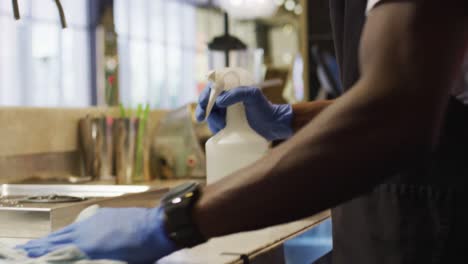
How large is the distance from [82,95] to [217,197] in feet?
17.0

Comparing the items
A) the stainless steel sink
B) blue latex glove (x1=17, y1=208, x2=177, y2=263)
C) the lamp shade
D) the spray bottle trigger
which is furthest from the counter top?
the lamp shade

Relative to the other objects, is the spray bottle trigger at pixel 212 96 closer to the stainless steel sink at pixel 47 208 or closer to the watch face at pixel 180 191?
the stainless steel sink at pixel 47 208

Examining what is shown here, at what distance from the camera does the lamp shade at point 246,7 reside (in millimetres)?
3684

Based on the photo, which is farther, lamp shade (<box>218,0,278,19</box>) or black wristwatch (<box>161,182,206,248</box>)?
lamp shade (<box>218,0,278,19</box>)

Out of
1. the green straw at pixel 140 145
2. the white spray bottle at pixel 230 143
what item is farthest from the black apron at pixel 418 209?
the green straw at pixel 140 145

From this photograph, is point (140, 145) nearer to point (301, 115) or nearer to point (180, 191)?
point (301, 115)

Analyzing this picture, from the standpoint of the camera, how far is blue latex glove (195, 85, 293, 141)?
5.17 ft

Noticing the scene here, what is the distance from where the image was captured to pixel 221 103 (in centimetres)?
162

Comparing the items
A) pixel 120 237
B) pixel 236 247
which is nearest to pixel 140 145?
pixel 236 247

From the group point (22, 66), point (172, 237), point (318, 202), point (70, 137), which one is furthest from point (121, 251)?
point (22, 66)

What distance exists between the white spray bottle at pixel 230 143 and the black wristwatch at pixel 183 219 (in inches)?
24.4

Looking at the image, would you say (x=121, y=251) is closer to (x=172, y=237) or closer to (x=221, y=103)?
(x=172, y=237)

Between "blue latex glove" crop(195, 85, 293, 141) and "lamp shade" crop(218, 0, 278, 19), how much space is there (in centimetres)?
199

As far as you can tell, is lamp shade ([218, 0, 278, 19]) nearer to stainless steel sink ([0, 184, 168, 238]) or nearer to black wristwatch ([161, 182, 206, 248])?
stainless steel sink ([0, 184, 168, 238])
